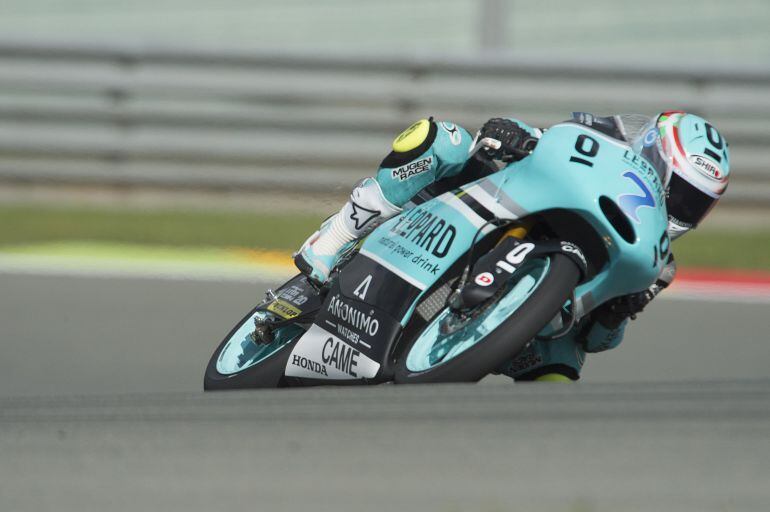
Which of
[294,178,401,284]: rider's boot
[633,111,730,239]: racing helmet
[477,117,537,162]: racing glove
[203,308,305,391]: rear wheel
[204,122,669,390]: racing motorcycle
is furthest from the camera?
[203,308,305,391]: rear wheel

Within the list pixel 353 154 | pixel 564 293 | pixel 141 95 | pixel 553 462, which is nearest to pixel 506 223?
pixel 564 293

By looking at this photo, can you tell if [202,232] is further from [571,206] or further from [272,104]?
[571,206]

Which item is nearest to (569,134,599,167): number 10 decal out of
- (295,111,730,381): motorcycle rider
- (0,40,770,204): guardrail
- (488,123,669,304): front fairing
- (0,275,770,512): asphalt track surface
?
(488,123,669,304): front fairing

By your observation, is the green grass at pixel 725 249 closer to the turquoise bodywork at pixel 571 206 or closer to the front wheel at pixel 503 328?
A: the turquoise bodywork at pixel 571 206

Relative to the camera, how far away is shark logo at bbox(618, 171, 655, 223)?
3.57 metres

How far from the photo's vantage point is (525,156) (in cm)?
385

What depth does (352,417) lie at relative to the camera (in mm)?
3145

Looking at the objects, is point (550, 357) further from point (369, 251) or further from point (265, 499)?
point (265, 499)

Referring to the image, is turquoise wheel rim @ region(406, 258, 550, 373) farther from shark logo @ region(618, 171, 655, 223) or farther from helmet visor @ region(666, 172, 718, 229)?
helmet visor @ region(666, 172, 718, 229)

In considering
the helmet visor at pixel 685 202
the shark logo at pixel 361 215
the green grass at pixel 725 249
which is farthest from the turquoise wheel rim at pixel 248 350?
the green grass at pixel 725 249

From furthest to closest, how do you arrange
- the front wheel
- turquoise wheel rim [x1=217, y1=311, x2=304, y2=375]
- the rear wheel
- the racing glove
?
turquoise wheel rim [x1=217, y1=311, x2=304, y2=375], the rear wheel, the racing glove, the front wheel

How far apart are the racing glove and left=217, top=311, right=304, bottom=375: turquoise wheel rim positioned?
1032 millimetres

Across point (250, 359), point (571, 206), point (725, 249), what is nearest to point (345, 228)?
point (250, 359)

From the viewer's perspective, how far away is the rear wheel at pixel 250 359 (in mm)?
4305
